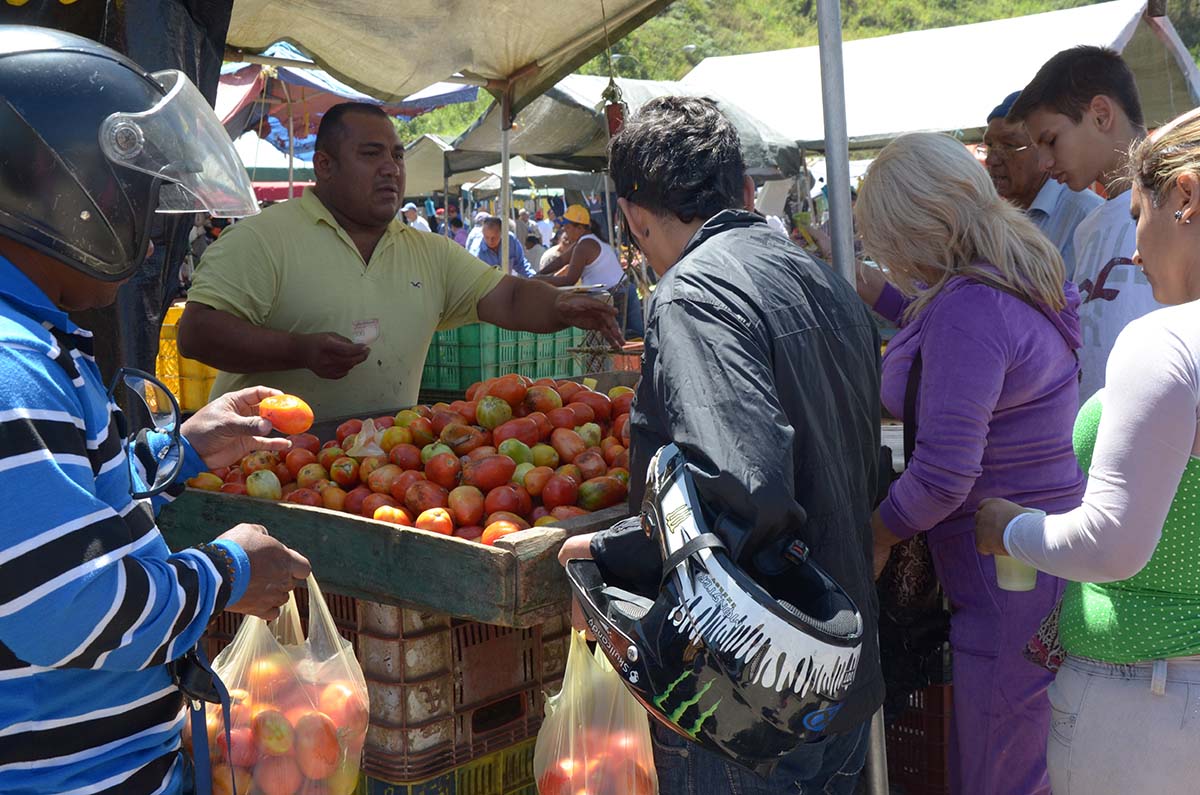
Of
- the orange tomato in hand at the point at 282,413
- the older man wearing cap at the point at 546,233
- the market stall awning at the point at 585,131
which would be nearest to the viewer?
the orange tomato in hand at the point at 282,413

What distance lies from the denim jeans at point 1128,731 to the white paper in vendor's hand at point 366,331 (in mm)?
2783

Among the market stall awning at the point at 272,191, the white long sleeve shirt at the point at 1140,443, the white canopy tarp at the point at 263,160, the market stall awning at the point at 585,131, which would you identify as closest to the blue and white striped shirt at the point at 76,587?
the white long sleeve shirt at the point at 1140,443

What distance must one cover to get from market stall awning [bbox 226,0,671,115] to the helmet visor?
10.8ft

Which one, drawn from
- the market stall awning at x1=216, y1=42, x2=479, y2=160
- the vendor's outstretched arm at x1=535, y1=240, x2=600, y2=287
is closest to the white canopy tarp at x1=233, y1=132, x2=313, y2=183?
the market stall awning at x1=216, y1=42, x2=479, y2=160

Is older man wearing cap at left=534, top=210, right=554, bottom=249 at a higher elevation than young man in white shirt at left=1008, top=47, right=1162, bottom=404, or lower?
Answer: lower

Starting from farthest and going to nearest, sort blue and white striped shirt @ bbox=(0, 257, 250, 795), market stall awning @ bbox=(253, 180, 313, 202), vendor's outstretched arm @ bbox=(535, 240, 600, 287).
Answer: market stall awning @ bbox=(253, 180, 313, 202) → vendor's outstretched arm @ bbox=(535, 240, 600, 287) → blue and white striped shirt @ bbox=(0, 257, 250, 795)

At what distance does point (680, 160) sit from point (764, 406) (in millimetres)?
594

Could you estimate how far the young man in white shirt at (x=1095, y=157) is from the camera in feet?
10.7

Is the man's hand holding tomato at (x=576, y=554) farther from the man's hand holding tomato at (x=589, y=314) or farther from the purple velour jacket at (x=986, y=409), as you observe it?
the man's hand holding tomato at (x=589, y=314)

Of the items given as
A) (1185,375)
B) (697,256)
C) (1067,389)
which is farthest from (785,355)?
(1067,389)

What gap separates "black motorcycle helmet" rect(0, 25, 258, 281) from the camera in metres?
1.48

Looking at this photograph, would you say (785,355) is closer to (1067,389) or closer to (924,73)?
(1067,389)

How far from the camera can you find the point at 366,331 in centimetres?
404

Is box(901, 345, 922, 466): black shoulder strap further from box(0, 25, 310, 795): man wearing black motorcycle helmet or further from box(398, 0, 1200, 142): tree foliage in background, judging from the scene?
box(398, 0, 1200, 142): tree foliage in background
